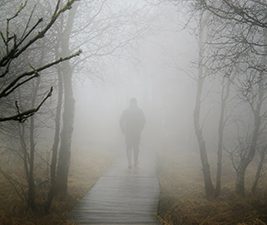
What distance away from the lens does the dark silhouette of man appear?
14398 mm

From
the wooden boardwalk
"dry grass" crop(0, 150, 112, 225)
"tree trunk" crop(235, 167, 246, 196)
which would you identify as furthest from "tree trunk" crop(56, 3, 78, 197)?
"tree trunk" crop(235, 167, 246, 196)

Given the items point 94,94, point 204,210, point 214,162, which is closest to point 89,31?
point 204,210

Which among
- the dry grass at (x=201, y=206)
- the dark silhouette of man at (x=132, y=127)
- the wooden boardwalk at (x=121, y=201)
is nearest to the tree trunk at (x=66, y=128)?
the wooden boardwalk at (x=121, y=201)

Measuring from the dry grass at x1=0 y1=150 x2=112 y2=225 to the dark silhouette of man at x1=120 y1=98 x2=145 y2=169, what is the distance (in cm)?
132

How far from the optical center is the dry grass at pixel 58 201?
7.78 m

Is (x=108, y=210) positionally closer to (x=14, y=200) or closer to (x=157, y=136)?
(x=14, y=200)

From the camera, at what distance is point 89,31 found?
35.5 ft

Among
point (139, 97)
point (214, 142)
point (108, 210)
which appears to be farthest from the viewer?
point (139, 97)

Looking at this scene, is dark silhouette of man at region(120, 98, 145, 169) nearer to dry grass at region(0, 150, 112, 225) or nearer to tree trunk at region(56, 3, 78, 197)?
dry grass at region(0, 150, 112, 225)

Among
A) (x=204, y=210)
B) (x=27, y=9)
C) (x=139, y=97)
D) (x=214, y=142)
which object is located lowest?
(x=204, y=210)

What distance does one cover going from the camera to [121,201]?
9383 millimetres

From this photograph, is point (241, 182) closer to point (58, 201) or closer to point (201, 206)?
point (201, 206)

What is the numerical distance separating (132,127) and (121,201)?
17.3 ft

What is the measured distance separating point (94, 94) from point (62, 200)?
5575 cm
